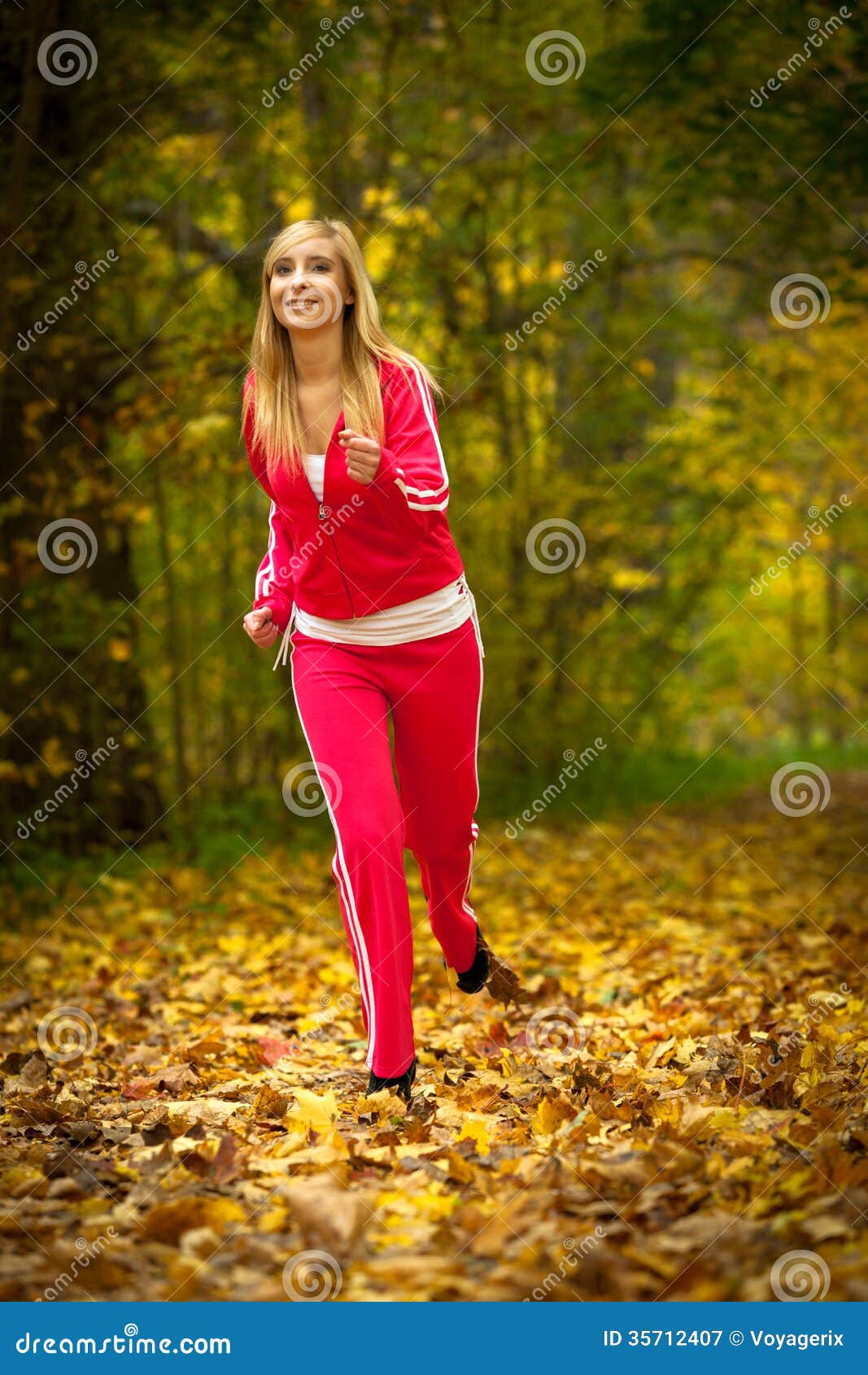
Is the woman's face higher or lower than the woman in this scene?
higher

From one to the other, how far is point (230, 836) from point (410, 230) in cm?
468

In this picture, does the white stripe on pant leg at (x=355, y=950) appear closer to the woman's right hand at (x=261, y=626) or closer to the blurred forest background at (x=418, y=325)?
the woman's right hand at (x=261, y=626)

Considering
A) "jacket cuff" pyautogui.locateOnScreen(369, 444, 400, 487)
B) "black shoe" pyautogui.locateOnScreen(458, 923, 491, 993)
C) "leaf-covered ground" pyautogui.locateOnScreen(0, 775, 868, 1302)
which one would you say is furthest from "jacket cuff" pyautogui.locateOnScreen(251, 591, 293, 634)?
"leaf-covered ground" pyautogui.locateOnScreen(0, 775, 868, 1302)

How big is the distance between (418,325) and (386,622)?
6961mm

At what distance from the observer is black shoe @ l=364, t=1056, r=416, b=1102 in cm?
345

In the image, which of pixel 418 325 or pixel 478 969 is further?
pixel 418 325

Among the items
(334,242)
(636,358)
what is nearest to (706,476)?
(636,358)

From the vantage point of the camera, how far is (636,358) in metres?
11.6

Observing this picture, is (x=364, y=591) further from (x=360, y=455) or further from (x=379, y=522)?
(x=360, y=455)

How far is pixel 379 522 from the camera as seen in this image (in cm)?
360

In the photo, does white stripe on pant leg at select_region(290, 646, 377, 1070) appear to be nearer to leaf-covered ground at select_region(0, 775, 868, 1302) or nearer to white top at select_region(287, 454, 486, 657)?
leaf-covered ground at select_region(0, 775, 868, 1302)

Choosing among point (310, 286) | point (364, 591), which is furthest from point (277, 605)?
point (310, 286)

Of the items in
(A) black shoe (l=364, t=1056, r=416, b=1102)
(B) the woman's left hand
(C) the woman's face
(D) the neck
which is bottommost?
(A) black shoe (l=364, t=1056, r=416, b=1102)

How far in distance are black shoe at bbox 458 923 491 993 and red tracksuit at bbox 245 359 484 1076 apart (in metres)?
0.51
